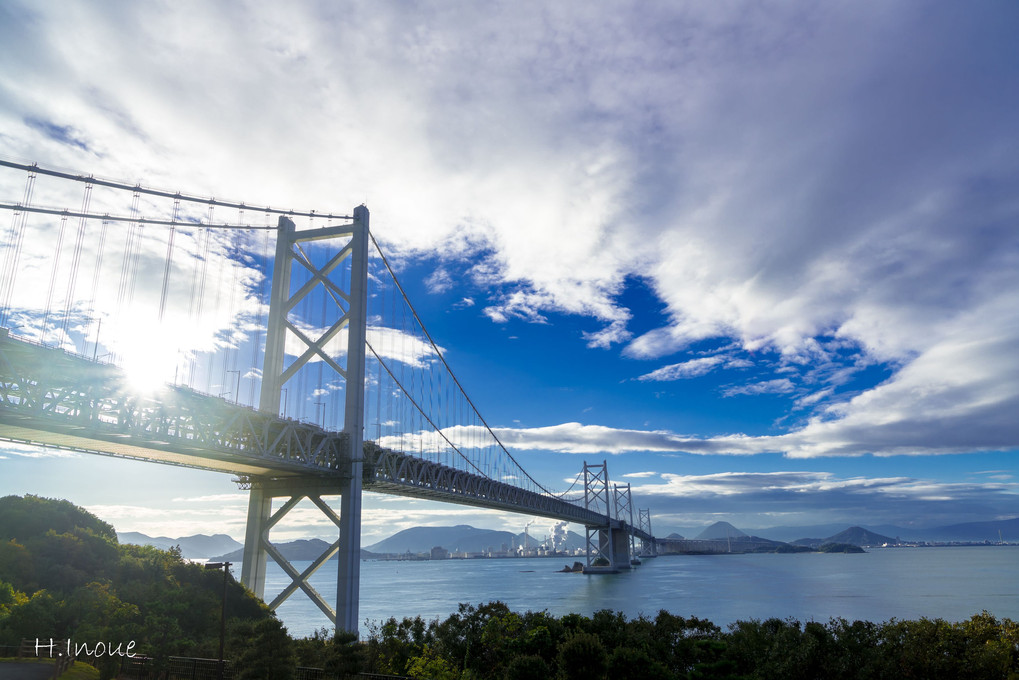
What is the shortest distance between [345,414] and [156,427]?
32.2ft

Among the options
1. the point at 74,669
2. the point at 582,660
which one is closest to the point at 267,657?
the point at 74,669

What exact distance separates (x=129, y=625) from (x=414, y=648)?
9.06 m

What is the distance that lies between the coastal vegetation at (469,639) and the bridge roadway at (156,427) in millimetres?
4938

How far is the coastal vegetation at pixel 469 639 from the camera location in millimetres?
14078

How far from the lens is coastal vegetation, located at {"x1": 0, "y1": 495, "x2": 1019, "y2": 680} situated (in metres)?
14.1

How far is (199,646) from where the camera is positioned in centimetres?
1908

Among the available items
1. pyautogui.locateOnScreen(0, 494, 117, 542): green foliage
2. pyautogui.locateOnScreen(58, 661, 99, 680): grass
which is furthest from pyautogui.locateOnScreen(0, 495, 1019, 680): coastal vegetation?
pyautogui.locateOnScreen(0, 494, 117, 542): green foliage

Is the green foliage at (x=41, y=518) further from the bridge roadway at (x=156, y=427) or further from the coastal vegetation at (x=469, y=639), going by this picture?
the bridge roadway at (x=156, y=427)

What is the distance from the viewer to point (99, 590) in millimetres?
21609

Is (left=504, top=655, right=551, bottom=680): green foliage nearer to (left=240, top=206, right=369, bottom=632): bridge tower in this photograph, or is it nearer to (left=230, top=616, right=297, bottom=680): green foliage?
(left=230, top=616, right=297, bottom=680): green foliage

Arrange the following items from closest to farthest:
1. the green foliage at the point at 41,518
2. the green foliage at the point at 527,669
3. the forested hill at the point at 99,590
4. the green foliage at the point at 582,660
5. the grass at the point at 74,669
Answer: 1. the green foliage at the point at 527,669
2. the green foliage at the point at 582,660
3. the grass at the point at 74,669
4. the forested hill at the point at 99,590
5. the green foliage at the point at 41,518

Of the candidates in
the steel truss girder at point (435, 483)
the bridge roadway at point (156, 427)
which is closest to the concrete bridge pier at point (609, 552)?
the steel truss girder at point (435, 483)

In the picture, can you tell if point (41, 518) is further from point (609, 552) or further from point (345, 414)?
point (609, 552)

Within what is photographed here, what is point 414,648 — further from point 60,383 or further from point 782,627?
point 60,383
